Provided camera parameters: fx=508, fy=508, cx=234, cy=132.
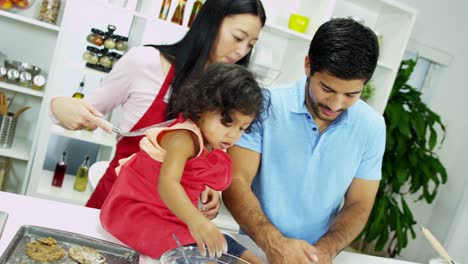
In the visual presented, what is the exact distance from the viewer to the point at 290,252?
1397 mm

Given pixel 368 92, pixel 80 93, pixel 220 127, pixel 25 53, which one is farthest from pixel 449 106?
pixel 220 127

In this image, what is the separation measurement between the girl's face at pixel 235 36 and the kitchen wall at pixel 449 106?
3.05 m

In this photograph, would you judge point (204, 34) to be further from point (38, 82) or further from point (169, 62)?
point (38, 82)

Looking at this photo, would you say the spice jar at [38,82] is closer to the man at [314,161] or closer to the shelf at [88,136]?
the shelf at [88,136]

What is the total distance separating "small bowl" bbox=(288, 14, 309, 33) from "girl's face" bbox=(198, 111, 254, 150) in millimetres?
2319

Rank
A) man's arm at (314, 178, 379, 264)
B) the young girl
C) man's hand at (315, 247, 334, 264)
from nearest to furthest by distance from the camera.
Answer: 1. the young girl
2. man's hand at (315, 247, 334, 264)
3. man's arm at (314, 178, 379, 264)

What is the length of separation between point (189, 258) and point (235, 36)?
84 centimetres

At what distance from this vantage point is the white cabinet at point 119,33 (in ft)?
10.1

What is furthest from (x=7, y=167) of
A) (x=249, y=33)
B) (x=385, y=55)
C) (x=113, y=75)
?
(x=385, y=55)

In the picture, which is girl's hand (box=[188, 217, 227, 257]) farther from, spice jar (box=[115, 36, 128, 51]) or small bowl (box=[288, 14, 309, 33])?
small bowl (box=[288, 14, 309, 33])

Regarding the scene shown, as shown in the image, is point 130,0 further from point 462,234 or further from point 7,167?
point 462,234

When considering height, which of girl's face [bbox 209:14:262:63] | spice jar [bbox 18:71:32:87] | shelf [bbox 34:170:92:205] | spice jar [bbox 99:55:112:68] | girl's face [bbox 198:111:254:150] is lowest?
shelf [bbox 34:170:92:205]

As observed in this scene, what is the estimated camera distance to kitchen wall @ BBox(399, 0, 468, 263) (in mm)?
4359

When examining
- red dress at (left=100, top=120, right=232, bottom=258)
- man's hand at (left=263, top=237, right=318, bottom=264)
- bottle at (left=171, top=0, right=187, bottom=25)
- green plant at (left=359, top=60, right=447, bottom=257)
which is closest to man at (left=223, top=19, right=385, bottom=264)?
man's hand at (left=263, top=237, right=318, bottom=264)
